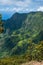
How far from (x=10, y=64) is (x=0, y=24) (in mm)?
23138

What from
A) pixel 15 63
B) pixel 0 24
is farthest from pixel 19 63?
pixel 0 24

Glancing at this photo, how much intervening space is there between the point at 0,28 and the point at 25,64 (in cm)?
1992

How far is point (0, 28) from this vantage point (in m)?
56.0

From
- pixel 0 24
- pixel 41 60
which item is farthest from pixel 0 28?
pixel 41 60

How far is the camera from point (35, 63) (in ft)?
127

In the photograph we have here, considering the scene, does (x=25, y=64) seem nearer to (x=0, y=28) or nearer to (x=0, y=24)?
(x=0, y=28)

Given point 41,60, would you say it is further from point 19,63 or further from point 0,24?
point 0,24

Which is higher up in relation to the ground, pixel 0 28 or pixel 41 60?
pixel 0 28

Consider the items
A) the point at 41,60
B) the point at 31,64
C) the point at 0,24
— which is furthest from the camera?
the point at 0,24

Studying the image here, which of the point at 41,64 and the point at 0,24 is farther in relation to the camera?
the point at 0,24

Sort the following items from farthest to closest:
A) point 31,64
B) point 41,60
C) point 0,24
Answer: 1. point 0,24
2. point 41,60
3. point 31,64

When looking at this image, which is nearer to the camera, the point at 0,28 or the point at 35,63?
the point at 35,63

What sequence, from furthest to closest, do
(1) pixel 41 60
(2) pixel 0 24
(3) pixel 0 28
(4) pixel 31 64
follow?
(2) pixel 0 24
(3) pixel 0 28
(1) pixel 41 60
(4) pixel 31 64

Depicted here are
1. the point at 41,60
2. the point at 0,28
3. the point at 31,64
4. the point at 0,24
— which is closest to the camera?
the point at 31,64
